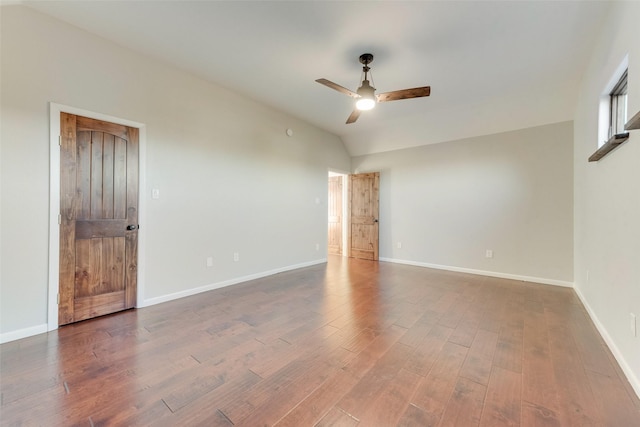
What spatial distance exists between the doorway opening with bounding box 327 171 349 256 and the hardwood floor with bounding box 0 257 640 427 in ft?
11.9

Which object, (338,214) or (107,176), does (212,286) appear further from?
(338,214)

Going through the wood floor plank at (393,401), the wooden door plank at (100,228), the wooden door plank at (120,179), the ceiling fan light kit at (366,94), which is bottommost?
the wood floor plank at (393,401)

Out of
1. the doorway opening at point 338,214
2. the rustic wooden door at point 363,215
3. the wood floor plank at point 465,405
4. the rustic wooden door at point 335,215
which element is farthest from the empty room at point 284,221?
the rustic wooden door at point 335,215

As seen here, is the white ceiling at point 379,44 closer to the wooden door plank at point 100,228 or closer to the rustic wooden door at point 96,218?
the rustic wooden door at point 96,218

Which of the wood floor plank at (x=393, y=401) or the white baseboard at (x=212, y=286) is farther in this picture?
the white baseboard at (x=212, y=286)

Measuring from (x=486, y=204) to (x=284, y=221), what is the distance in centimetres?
367

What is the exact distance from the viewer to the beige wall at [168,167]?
2.30m

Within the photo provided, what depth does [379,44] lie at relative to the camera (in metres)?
2.71

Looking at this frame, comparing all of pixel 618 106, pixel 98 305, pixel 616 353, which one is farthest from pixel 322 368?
pixel 618 106

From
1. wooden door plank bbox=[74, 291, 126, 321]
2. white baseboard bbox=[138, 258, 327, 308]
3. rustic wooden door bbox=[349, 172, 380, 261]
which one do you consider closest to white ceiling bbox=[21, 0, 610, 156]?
rustic wooden door bbox=[349, 172, 380, 261]

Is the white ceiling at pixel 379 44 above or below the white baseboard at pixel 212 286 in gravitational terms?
above

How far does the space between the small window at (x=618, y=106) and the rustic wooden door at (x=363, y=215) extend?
3.87 metres

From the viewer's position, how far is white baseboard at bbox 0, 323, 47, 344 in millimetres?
2236

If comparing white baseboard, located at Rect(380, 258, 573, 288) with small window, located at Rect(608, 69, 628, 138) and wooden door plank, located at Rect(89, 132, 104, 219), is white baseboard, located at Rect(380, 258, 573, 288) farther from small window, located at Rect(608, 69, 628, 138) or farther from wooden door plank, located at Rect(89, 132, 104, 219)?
wooden door plank, located at Rect(89, 132, 104, 219)
